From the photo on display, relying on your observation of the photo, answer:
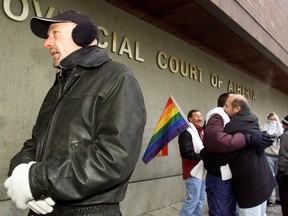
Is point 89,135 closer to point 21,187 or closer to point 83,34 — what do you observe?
point 21,187

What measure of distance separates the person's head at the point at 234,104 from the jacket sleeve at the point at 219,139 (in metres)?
0.18

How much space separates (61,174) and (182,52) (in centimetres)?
546

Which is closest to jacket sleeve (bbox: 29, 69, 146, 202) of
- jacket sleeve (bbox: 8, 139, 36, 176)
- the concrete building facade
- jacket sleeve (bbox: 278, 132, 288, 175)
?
jacket sleeve (bbox: 8, 139, 36, 176)

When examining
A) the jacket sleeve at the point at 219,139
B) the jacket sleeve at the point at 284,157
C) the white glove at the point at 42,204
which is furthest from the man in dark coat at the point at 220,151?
the white glove at the point at 42,204

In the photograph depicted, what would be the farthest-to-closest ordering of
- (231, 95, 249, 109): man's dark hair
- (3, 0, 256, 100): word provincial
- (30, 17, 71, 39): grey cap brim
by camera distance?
(3, 0, 256, 100): word provincial
(231, 95, 249, 109): man's dark hair
(30, 17, 71, 39): grey cap brim

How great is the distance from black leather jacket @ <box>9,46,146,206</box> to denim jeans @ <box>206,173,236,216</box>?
6.79 feet

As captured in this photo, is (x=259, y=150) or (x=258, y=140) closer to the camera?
(x=258, y=140)

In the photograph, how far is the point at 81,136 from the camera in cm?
142

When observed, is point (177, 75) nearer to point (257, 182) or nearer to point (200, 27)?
point (200, 27)

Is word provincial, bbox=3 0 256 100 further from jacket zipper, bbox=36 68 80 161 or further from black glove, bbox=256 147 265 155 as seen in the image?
black glove, bbox=256 147 265 155

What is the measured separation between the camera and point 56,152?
1.44 meters

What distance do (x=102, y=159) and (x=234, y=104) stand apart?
2473 mm

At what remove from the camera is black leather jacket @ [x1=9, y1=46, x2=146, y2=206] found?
1.28 metres

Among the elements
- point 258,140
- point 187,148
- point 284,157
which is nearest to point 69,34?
point 258,140
